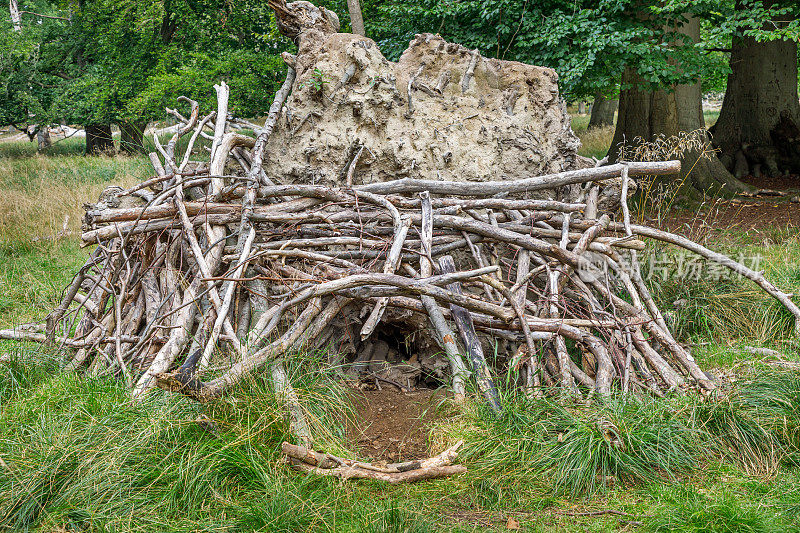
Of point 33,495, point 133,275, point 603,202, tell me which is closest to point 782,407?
point 603,202

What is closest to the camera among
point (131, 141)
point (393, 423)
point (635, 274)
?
point (393, 423)

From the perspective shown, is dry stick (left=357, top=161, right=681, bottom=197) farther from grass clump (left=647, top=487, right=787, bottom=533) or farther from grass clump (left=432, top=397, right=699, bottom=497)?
grass clump (left=647, top=487, right=787, bottom=533)

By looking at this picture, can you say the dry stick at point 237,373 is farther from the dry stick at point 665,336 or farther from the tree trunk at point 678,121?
the tree trunk at point 678,121

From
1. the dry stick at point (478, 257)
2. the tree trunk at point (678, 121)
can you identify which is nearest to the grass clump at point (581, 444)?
the dry stick at point (478, 257)

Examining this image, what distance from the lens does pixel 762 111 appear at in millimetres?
11266

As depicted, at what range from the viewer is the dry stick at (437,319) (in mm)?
3812

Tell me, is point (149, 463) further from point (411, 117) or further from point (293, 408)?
point (411, 117)

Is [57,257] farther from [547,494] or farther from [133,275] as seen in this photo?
[547,494]

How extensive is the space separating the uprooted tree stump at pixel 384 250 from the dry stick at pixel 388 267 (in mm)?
14

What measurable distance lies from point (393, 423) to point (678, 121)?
834 cm

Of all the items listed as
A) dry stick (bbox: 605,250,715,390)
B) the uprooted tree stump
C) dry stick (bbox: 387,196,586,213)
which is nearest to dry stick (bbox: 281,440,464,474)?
the uprooted tree stump

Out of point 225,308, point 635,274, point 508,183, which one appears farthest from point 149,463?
point 635,274

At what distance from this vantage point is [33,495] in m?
2.99

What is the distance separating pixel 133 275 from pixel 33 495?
208 cm
